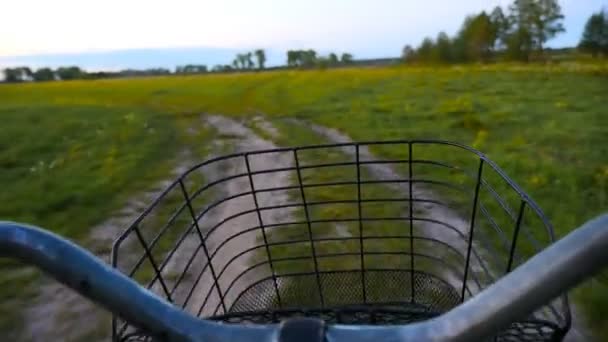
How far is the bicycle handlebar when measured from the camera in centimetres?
47

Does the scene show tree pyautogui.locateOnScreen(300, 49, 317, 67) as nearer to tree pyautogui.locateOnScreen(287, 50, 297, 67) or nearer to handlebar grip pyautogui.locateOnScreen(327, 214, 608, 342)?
tree pyautogui.locateOnScreen(287, 50, 297, 67)

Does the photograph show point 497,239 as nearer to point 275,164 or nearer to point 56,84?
point 275,164

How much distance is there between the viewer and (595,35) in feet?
87.5

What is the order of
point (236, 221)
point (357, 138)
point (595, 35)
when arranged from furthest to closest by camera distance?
1. point (595, 35)
2. point (357, 138)
3. point (236, 221)

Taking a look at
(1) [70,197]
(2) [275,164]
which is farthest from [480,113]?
(1) [70,197]

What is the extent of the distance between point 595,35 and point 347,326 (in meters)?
30.8

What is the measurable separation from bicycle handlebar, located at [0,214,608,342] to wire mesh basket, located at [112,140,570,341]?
480mm

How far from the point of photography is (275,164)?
627 centimetres

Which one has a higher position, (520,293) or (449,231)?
(520,293)

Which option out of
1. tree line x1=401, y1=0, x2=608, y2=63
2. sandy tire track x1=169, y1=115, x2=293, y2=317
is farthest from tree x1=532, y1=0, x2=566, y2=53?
sandy tire track x1=169, y1=115, x2=293, y2=317

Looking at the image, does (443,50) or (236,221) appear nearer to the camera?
(236,221)

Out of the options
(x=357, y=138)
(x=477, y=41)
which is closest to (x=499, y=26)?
(x=477, y=41)

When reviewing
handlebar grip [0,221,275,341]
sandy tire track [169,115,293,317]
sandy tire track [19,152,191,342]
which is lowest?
sandy tire track [19,152,191,342]

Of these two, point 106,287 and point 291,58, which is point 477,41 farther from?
point 106,287
